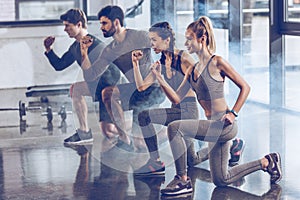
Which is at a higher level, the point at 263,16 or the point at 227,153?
the point at 263,16

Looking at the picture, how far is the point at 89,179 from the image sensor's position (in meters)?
4.59

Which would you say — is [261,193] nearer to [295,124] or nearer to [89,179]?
[89,179]

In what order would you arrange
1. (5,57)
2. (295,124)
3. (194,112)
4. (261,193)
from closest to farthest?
(261,193)
(194,112)
(295,124)
(5,57)

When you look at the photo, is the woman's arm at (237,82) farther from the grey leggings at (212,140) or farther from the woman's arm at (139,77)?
the woman's arm at (139,77)

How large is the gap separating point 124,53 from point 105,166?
95 cm

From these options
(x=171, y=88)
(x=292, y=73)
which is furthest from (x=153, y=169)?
(x=292, y=73)

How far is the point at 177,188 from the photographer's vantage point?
4.14m

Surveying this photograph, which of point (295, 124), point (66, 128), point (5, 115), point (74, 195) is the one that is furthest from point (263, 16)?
point (74, 195)

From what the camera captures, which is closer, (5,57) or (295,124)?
(295,124)

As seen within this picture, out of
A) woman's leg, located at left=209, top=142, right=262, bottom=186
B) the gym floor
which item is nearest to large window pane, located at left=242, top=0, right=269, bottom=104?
the gym floor

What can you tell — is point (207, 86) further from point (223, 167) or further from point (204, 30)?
point (223, 167)

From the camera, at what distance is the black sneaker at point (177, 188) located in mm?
4121

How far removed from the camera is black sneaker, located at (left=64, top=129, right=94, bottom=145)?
5855 millimetres

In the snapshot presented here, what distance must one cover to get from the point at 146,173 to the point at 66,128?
220 centimetres
